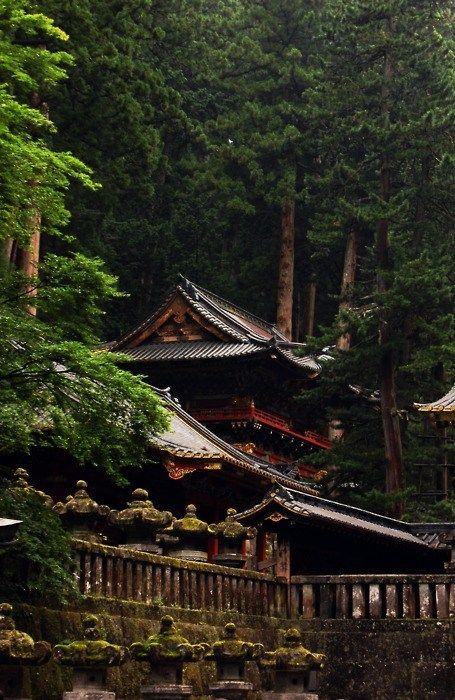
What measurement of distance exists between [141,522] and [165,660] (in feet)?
12.7

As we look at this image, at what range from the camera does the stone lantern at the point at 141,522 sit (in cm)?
1716

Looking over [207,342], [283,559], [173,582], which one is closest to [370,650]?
[283,559]

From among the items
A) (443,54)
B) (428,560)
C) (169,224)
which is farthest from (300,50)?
(428,560)

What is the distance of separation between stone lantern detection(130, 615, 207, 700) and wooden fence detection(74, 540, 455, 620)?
8.58 feet

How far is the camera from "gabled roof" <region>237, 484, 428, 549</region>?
2078 centimetres

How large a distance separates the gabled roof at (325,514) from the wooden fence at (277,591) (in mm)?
1063

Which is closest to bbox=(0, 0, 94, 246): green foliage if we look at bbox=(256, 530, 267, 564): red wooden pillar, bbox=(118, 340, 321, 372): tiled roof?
bbox=(256, 530, 267, 564): red wooden pillar

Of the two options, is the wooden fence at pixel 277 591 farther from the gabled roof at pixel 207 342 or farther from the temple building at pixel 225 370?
the gabled roof at pixel 207 342

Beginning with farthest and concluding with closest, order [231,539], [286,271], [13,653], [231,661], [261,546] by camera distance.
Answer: [286,271] < [261,546] < [231,539] < [231,661] < [13,653]

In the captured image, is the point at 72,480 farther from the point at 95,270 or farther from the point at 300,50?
the point at 300,50

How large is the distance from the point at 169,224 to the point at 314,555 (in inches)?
1181

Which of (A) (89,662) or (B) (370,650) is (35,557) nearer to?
(A) (89,662)

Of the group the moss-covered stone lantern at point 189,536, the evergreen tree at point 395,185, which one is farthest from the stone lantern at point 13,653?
the evergreen tree at point 395,185

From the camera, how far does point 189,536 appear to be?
728 inches
